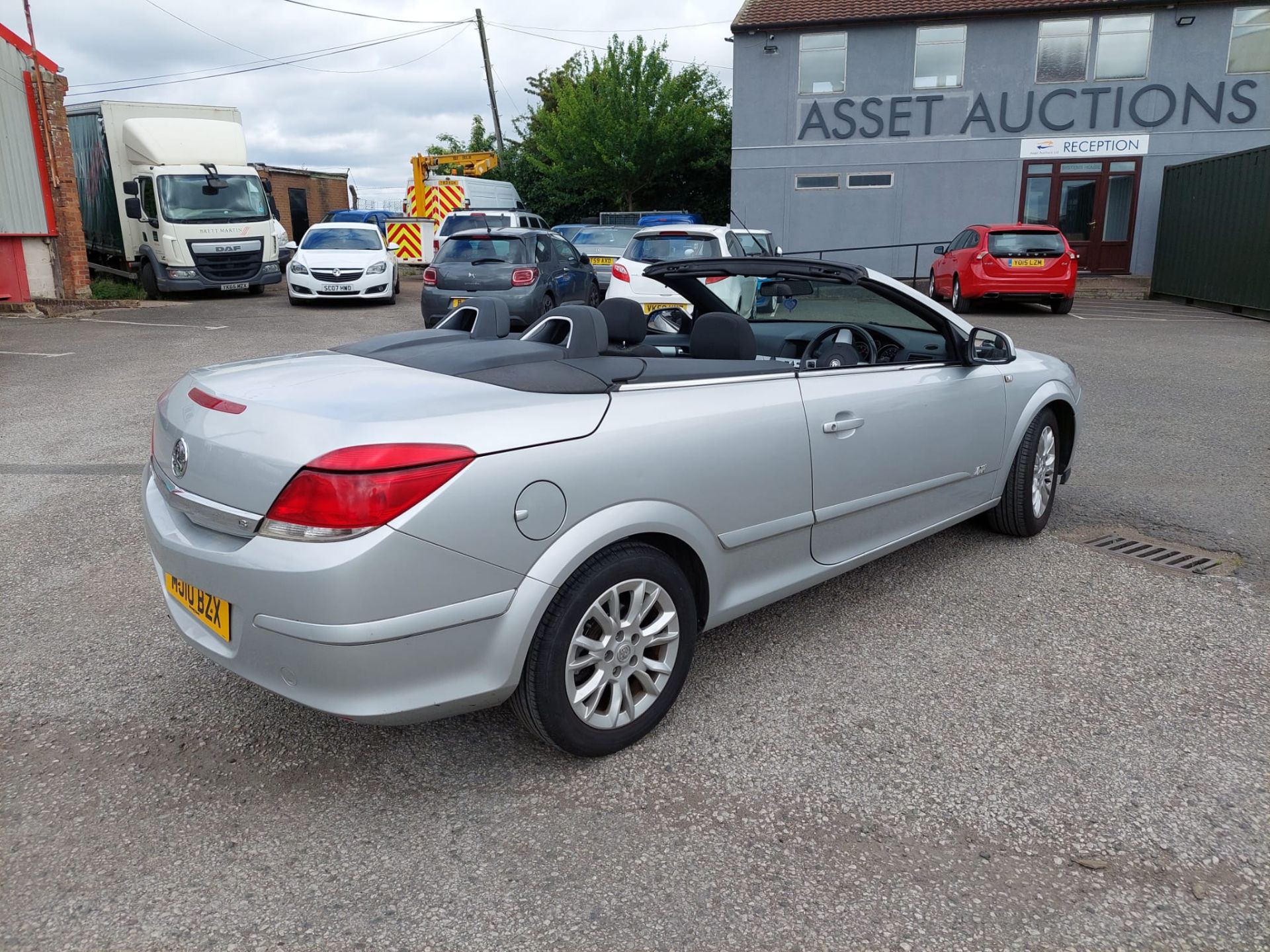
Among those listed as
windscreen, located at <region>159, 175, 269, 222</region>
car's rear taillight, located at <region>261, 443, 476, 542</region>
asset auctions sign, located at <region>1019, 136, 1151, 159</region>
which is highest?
asset auctions sign, located at <region>1019, 136, 1151, 159</region>

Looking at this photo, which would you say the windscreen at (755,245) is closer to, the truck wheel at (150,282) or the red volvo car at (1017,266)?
the red volvo car at (1017,266)

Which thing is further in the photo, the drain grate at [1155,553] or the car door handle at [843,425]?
the drain grate at [1155,553]

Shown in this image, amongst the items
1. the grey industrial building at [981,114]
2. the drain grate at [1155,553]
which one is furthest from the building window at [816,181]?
the drain grate at [1155,553]

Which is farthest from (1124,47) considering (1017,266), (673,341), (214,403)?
(214,403)

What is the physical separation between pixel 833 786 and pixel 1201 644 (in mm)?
1822

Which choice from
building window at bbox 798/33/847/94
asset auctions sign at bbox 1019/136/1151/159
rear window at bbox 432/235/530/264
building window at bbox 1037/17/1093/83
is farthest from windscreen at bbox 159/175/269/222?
building window at bbox 1037/17/1093/83

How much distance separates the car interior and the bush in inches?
663

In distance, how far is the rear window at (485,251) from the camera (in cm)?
1306

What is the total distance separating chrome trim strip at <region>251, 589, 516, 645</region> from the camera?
2.41 metres

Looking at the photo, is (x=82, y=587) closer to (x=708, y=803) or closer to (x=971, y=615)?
(x=708, y=803)

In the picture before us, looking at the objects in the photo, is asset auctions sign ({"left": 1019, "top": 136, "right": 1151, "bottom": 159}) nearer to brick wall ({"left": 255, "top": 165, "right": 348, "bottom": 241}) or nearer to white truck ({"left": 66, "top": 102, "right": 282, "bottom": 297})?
white truck ({"left": 66, "top": 102, "right": 282, "bottom": 297})

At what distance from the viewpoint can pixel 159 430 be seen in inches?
122

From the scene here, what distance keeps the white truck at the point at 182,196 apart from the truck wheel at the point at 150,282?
26mm

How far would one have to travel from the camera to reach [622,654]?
290 centimetres
